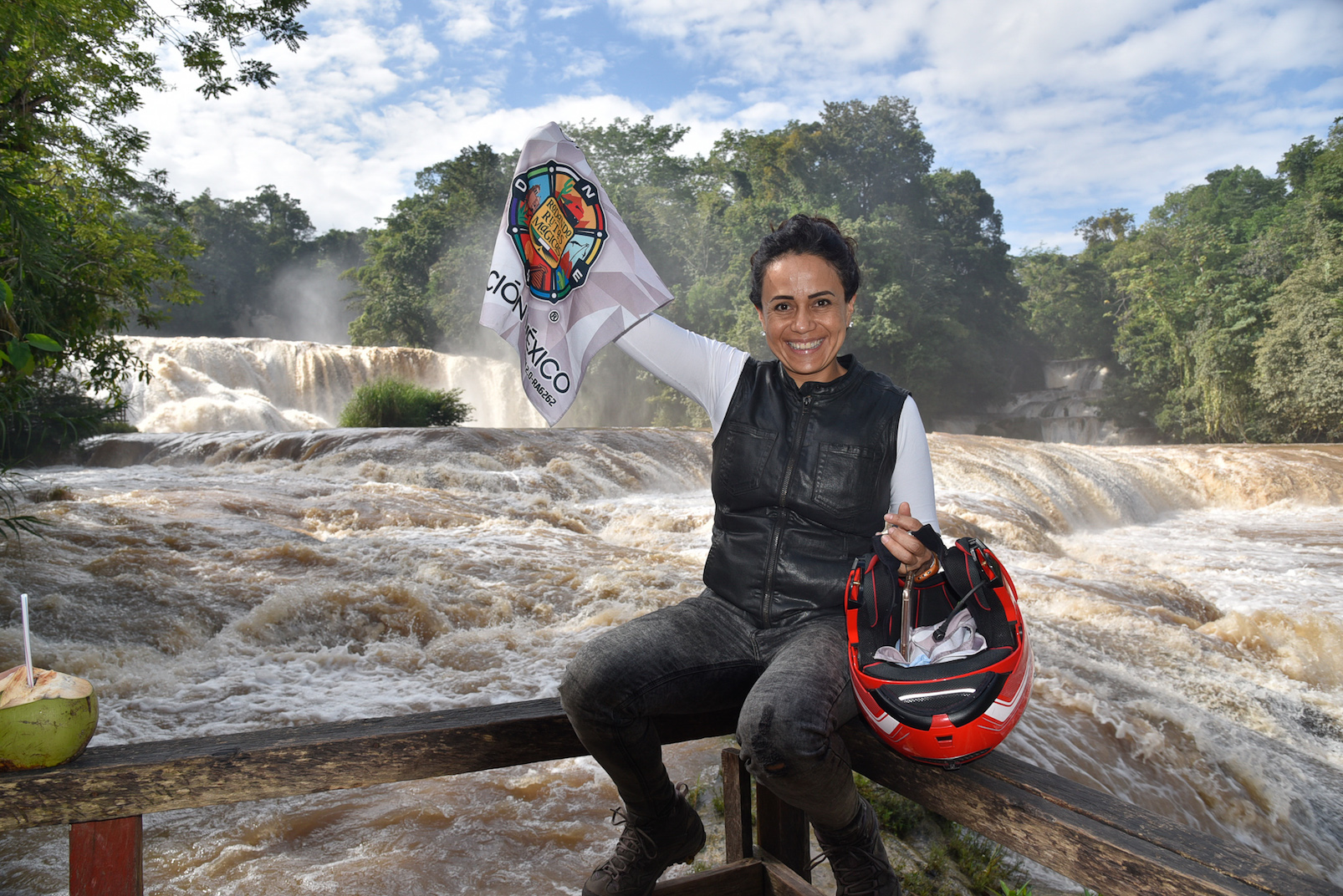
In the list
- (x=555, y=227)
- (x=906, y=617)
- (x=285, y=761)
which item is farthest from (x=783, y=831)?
(x=555, y=227)

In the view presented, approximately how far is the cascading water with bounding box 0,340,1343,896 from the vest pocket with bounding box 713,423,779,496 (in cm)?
147

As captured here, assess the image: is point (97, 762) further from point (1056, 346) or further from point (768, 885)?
point (1056, 346)

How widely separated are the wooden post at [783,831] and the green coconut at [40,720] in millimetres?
1459

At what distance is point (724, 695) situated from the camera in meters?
1.81

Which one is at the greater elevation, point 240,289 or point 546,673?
point 240,289

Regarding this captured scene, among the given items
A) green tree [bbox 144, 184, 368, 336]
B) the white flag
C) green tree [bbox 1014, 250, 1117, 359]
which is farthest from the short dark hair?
green tree [bbox 144, 184, 368, 336]

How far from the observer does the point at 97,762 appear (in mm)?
1562

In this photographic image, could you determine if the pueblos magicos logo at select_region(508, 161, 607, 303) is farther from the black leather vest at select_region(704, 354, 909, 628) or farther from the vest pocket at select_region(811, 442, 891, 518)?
the vest pocket at select_region(811, 442, 891, 518)

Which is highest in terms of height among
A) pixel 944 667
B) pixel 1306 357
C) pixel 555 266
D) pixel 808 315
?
pixel 1306 357

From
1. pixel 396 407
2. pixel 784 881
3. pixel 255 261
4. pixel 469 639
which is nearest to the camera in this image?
pixel 784 881

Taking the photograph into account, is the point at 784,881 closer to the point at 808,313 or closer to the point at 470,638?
the point at 808,313

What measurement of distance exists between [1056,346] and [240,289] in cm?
4305

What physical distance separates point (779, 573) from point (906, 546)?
1.32ft

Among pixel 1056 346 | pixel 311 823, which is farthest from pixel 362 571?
pixel 1056 346
